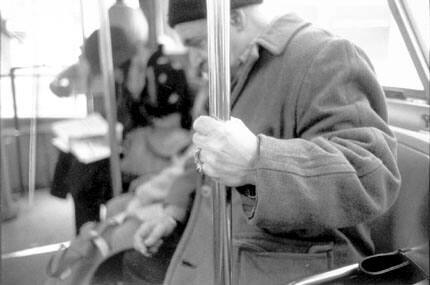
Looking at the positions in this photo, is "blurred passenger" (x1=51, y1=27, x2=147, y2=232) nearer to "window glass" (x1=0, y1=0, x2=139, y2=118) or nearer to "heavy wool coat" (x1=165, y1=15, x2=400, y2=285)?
"window glass" (x1=0, y1=0, x2=139, y2=118)

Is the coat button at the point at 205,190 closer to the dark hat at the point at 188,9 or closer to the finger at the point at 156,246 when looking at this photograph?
the finger at the point at 156,246

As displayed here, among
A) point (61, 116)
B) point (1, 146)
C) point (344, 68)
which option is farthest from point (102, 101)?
point (344, 68)

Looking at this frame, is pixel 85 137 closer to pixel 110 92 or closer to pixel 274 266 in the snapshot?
pixel 110 92

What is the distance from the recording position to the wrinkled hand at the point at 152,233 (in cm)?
84

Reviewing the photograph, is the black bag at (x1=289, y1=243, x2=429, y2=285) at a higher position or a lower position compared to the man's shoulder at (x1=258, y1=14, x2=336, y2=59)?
lower

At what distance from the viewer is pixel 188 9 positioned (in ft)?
2.16

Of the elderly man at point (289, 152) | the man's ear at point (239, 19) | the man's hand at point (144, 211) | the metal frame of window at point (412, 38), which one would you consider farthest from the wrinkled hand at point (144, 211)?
the metal frame of window at point (412, 38)

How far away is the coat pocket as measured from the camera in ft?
2.09

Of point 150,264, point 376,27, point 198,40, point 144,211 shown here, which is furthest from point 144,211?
point 376,27

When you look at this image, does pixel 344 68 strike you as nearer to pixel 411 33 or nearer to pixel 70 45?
pixel 411 33

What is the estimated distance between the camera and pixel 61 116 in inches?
33.4

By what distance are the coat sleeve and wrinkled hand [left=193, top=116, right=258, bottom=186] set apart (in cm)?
1

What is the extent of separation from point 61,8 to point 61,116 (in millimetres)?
233

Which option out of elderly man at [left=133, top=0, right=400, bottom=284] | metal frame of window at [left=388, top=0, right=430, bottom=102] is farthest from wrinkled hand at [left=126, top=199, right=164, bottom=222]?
metal frame of window at [left=388, top=0, right=430, bottom=102]
